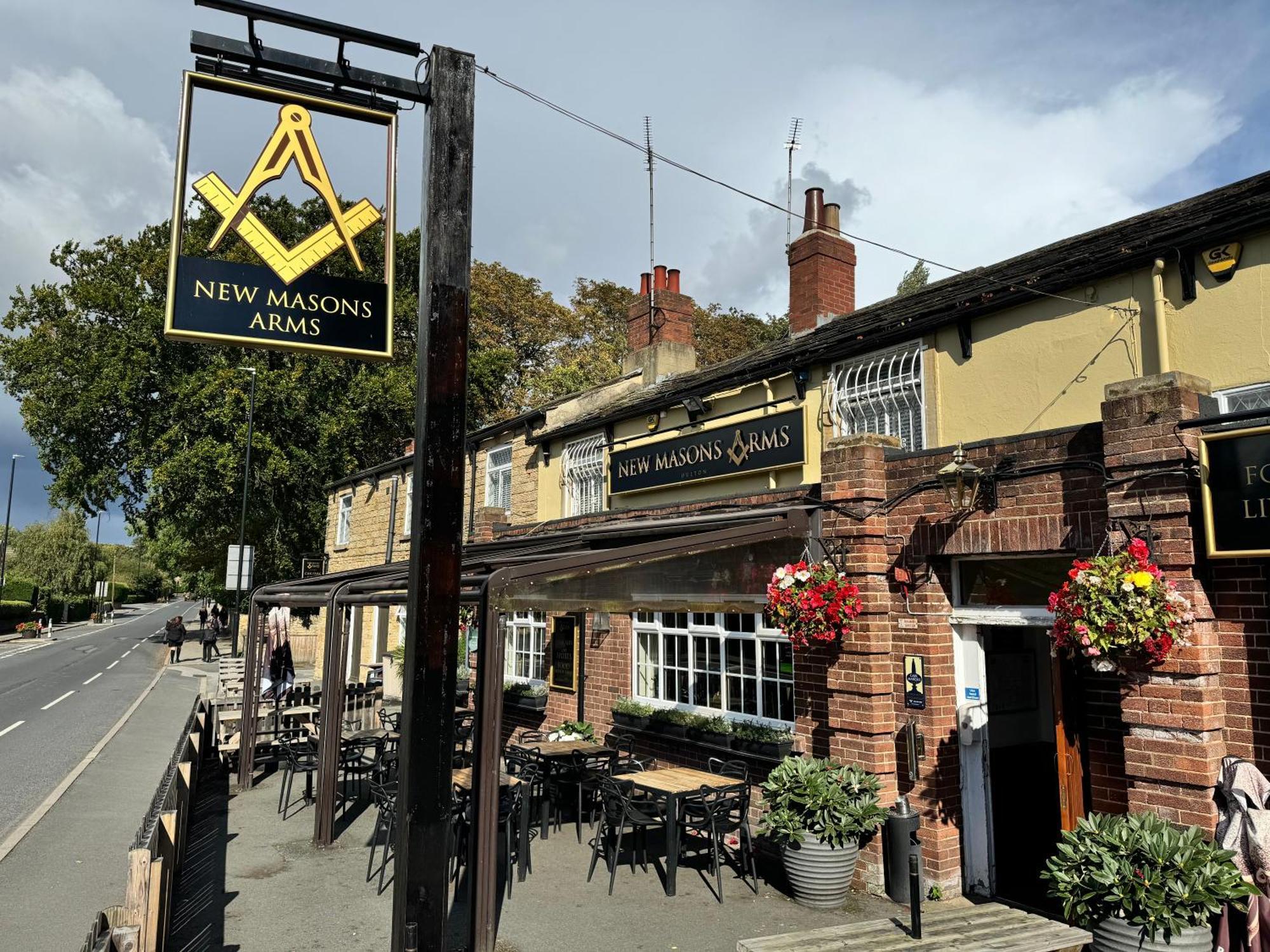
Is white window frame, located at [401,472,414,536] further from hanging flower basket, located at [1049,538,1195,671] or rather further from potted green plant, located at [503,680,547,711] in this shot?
hanging flower basket, located at [1049,538,1195,671]

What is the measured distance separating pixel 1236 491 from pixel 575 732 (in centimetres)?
861

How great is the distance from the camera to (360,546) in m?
23.6

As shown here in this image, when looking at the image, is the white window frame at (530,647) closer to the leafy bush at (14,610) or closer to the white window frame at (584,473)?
the white window frame at (584,473)

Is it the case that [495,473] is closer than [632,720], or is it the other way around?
[632,720]

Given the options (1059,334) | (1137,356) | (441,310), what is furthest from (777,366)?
(441,310)

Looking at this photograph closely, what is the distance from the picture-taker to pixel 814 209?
1235 cm

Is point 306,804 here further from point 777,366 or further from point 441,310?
point 441,310

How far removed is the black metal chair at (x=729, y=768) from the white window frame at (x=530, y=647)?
195 inches

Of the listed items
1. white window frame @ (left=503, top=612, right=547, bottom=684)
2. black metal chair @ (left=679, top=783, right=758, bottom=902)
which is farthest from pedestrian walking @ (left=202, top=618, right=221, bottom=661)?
black metal chair @ (left=679, top=783, right=758, bottom=902)

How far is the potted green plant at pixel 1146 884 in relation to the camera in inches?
188

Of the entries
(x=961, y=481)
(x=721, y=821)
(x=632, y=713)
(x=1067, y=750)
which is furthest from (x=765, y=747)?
(x=961, y=481)

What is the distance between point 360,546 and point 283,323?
67.1 feet

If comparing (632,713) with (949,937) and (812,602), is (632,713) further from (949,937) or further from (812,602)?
(949,937)

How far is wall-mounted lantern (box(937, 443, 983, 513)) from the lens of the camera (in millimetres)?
6523
